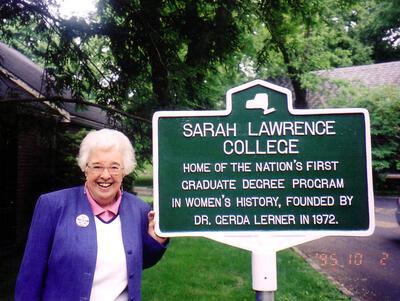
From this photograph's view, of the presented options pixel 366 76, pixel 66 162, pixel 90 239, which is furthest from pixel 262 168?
pixel 366 76

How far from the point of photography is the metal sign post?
2.59 meters

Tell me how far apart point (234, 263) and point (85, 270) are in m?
5.55

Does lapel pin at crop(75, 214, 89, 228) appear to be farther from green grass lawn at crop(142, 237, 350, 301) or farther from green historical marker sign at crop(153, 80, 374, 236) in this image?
green grass lawn at crop(142, 237, 350, 301)

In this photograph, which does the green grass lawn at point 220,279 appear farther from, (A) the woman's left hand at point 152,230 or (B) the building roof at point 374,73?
(B) the building roof at point 374,73

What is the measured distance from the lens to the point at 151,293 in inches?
231

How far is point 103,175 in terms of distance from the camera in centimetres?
238

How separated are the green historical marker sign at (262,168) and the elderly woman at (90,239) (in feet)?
0.88

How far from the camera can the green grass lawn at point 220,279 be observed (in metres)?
5.76

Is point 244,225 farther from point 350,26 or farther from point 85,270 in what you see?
point 350,26

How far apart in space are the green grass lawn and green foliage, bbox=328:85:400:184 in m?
10.3

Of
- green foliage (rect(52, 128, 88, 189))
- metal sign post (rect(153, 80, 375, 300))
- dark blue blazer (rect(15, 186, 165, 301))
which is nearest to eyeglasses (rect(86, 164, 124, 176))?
dark blue blazer (rect(15, 186, 165, 301))

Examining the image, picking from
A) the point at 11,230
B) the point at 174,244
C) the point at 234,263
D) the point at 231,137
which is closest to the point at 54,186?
the point at 11,230

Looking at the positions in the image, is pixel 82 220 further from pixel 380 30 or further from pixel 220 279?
pixel 380 30

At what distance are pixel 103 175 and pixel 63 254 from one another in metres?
0.45
